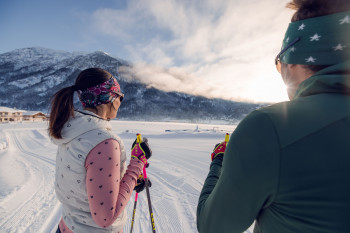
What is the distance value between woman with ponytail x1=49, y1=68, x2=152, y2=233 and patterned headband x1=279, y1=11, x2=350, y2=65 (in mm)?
1271

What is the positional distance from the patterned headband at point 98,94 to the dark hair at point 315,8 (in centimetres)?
145

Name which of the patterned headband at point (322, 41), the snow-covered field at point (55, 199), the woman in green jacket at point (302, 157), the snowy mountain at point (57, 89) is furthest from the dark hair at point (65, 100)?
the snowy mountain at point (57, 89)

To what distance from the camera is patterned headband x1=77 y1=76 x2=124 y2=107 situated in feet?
5.10

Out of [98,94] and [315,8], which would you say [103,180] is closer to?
[98,94]

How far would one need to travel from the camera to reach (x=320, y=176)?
589 mm

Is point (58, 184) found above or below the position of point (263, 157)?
below

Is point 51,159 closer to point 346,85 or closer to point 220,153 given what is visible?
point 220,153

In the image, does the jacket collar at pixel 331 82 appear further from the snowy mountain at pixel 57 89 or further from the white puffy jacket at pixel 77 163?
the snowy mountain at pixel 57 89

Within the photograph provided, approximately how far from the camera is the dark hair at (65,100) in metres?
1.37

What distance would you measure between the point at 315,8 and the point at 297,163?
76 centimetres

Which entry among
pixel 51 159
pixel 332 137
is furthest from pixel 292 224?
pixel 51 159

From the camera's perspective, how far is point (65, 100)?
1.43m

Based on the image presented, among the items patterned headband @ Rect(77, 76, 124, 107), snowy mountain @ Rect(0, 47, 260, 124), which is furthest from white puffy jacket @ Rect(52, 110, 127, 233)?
snowy mountain @ Rect(0, 47, 260, 124)

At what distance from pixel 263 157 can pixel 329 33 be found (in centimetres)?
67
